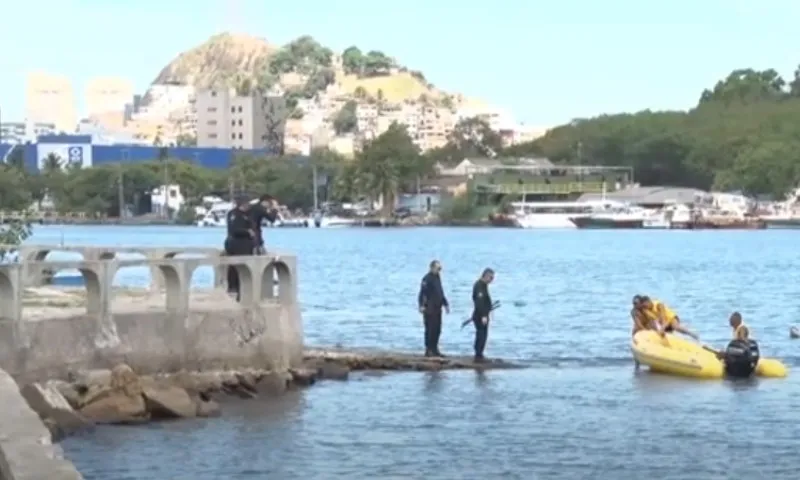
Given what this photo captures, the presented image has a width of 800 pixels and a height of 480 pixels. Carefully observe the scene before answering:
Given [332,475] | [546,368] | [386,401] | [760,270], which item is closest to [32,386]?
[332,475]

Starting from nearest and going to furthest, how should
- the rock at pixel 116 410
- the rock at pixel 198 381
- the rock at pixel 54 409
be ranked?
1. the rock at pixel 54 409
2. the rock at pixel 116 410
3. the rock at pixel 198 381

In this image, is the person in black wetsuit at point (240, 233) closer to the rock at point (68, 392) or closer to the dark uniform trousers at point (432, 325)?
the dark uniform trousers at point (432, 325)

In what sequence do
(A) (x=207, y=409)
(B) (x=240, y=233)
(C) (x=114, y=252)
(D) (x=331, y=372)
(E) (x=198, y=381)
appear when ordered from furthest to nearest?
(D) (x=331, y=372) < (C) (x=114, y=252) < (B) (x=240, y=233) < (E) (x=198, y=381) < (A) (x=207, y=409)

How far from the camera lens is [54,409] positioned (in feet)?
76.2

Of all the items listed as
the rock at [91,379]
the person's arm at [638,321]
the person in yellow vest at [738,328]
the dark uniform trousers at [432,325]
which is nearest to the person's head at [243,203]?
the dark uniform trousers at [432,325]

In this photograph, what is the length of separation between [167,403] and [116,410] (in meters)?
0.70

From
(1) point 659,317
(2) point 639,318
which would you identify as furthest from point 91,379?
(1) point 659,317

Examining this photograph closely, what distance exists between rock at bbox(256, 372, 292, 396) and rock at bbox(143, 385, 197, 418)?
221cm

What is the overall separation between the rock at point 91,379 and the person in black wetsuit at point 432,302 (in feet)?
25.6

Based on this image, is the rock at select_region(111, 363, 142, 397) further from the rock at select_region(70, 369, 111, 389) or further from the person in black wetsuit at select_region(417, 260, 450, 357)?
the person in black wetsuit at select_region(417, 260, 450, 357)

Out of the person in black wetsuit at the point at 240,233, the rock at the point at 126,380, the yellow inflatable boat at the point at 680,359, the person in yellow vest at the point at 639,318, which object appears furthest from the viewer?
the person in yellow vest at the point at 639,318

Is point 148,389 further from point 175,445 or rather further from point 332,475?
point 332,475

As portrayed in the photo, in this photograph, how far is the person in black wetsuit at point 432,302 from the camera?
31812 millimetres

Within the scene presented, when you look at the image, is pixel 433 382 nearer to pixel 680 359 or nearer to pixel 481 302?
pixel 481 302
